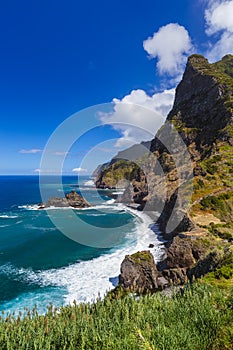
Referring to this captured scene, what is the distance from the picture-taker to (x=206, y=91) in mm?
96312

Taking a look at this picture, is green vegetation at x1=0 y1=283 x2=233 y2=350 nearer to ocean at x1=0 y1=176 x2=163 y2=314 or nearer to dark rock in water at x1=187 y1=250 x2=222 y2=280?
ocean at x1=0 y1=176 x2=163 y2=314

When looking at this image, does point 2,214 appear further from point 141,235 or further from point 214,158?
point 214,158

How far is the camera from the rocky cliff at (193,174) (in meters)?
28.2

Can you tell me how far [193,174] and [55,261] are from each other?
3678 cm

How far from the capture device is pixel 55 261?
3350 centimetres

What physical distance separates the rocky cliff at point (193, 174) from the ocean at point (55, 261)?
5723 mm

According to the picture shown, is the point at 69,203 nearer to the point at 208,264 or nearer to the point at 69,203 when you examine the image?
the point at 69,203

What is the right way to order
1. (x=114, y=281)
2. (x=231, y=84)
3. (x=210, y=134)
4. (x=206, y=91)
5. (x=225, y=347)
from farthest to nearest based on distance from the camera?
(x=206, y=91), (x=231, y=84), (x=210, y=134), (x=114, y=281), (x=225, y=347)

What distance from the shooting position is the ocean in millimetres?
24109

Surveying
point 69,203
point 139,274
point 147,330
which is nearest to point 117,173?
point 69,203

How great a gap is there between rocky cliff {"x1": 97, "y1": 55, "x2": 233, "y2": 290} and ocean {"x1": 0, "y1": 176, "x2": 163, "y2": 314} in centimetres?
572

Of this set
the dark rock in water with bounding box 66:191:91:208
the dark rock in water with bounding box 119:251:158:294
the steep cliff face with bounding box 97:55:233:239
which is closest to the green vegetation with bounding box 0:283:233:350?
the dark rock in water with bounding box 119:251:158:294

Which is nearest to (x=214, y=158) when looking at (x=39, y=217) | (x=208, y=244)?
(x=208, y=244)

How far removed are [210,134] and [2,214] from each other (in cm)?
6681
